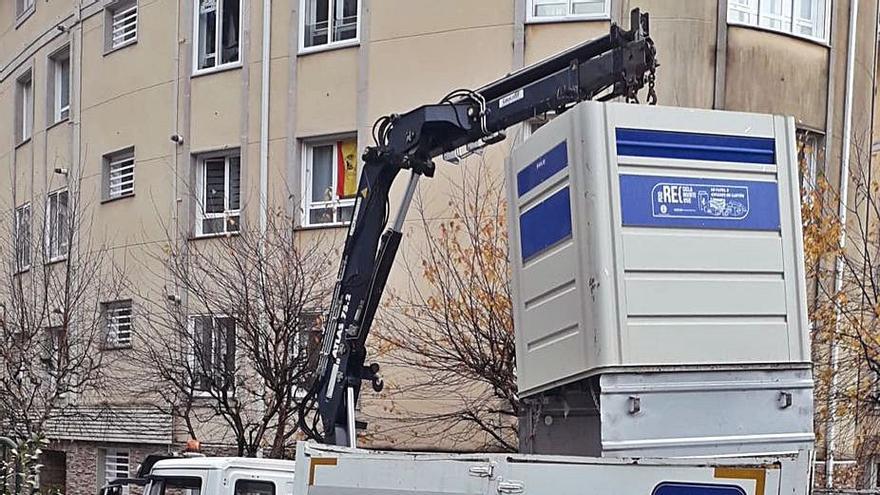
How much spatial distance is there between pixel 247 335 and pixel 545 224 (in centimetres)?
924

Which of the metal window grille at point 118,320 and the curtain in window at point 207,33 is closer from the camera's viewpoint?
the curtain in window at point 207,33

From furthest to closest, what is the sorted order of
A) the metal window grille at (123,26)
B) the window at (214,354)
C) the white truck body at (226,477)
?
the metal window grille at (123,26), the window at (214,354), the white truck body at (226,477)

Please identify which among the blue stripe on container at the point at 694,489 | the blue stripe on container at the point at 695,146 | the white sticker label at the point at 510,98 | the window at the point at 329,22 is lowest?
the blue stripe on container at the point at 694,489

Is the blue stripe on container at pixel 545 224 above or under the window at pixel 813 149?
under

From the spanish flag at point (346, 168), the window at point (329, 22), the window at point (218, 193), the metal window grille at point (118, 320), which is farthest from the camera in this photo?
the metal window grille at point (118, 320)

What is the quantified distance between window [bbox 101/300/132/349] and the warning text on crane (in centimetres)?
1520

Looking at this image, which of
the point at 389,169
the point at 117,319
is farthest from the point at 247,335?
the point at 389,169

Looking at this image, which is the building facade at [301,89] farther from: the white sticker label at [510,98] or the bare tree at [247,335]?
the white sticker label at [510,98]

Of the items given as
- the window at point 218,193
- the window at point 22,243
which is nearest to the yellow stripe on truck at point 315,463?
the window at point 218,193

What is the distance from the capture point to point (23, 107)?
1062 inches

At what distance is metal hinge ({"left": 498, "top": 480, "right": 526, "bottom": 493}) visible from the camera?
6336 millimetres

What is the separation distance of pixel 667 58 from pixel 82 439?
12350 millimetres

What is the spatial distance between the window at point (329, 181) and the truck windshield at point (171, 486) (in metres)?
7.43

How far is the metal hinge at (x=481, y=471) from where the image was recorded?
6539mm
